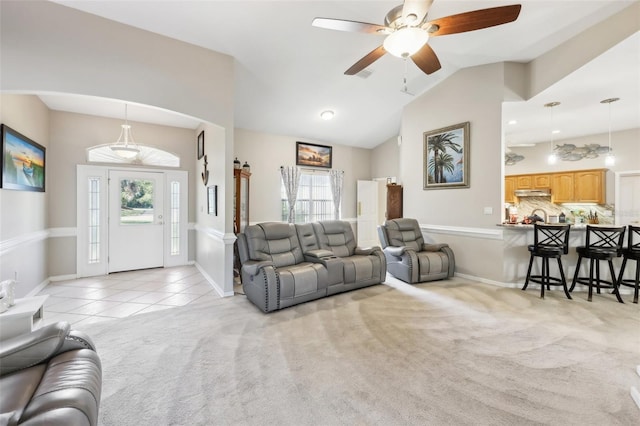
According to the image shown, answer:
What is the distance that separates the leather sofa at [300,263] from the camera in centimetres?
330

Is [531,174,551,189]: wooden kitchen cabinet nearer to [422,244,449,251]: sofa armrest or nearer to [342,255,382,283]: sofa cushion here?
[422,244,449,251]: sofa armrest

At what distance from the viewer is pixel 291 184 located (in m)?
6.45

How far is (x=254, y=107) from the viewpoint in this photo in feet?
16.7

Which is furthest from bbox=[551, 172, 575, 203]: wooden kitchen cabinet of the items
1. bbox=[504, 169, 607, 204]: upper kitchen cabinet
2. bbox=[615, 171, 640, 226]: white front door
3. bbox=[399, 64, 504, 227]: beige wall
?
bbox=[399, 64, 504, 227]: beige wall

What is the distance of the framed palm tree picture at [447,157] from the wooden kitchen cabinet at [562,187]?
12.0ft

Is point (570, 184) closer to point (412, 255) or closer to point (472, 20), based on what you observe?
Answer: point (412, 255)

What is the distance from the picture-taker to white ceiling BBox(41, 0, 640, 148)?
9.89ft

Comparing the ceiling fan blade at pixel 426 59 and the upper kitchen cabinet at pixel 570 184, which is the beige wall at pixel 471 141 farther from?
the upper kitchen cabinet at pixel 570 184

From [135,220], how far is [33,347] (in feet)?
14.5

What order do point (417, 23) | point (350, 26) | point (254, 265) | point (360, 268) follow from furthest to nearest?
point (360, 268) → point (254, 265) → point (350, 26) → point (417, 23)

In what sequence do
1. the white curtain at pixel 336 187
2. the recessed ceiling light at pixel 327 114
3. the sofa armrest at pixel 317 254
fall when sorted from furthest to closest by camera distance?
the white curtain at pixel 336 187
the recessed ceiling light at pixel 327 114
the sofa armrest at pixel 317 254

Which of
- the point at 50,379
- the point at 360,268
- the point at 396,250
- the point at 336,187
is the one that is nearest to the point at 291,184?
the point at 336,187

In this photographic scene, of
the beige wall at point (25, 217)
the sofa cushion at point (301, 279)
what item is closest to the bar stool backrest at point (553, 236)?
the sofa cushion at point (301, 279)

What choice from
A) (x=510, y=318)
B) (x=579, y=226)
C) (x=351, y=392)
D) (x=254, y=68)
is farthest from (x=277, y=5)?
(x=579, y=226)
